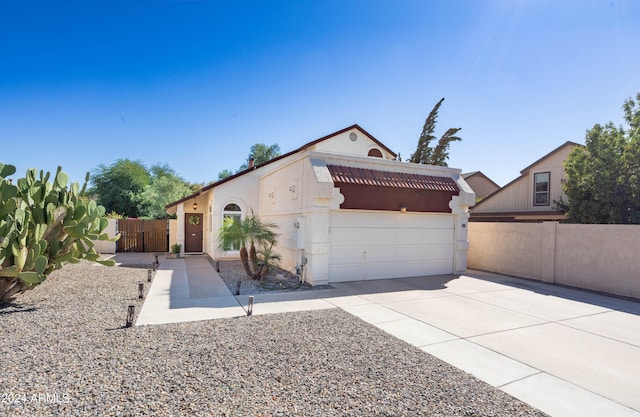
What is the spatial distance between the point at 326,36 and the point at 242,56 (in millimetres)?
3793

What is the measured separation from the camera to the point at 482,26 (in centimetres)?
1053

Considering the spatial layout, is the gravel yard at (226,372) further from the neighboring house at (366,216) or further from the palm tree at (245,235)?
the palm tree at (245,235)

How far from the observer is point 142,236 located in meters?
20.6

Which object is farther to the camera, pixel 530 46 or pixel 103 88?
pixel 103 88

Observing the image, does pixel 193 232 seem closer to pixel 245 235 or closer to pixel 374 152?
pixel 245 235

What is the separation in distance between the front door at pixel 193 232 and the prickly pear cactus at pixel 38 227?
1089 cm

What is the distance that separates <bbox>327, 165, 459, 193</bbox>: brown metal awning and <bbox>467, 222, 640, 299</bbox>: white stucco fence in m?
3.15

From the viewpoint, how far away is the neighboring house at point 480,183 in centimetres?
3158

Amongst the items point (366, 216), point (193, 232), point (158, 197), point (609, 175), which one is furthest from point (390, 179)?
point (158, 197)

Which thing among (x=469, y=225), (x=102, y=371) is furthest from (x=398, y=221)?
(x=102, y=371)

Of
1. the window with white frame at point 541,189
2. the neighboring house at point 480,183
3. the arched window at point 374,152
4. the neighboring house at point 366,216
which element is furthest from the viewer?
the neighboring house at point 480,183

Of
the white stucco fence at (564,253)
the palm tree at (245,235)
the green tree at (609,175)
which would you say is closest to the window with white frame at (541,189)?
the green tree at (609,175)

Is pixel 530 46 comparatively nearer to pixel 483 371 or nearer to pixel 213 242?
pixel 483 371

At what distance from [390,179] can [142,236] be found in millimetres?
16822
